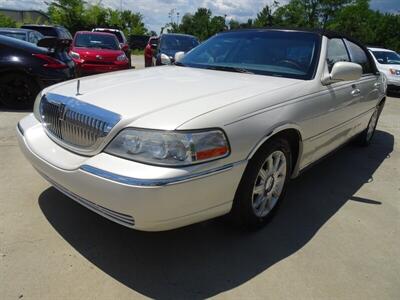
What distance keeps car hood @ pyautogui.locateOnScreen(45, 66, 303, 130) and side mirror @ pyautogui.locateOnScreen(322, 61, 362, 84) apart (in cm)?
41

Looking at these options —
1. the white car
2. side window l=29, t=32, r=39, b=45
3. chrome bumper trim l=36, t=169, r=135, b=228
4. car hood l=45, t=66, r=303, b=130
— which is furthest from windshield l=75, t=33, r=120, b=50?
chrome bumper trim l=36, t=169, r=135, b=228

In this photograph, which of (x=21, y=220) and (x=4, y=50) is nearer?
(x=21, y=220)

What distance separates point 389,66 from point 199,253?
39.8ft

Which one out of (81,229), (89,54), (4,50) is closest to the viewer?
(81,229)


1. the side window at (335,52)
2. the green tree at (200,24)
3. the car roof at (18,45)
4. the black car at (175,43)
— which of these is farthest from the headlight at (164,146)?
the green tree at (200,24)

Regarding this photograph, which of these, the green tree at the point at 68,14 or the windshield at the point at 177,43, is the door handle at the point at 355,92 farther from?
the green tree at the point at 68,14

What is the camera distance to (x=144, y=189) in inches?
83.9

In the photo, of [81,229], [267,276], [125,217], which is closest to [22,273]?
[81,229]

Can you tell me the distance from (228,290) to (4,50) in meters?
5.95

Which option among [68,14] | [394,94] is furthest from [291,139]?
[68,14]

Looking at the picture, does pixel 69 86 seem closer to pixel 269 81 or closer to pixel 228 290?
pixel 269 81

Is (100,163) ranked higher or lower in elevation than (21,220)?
higher

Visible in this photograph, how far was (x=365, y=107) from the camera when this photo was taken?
4652 millimetres

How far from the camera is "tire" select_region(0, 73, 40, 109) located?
21.3 ft
